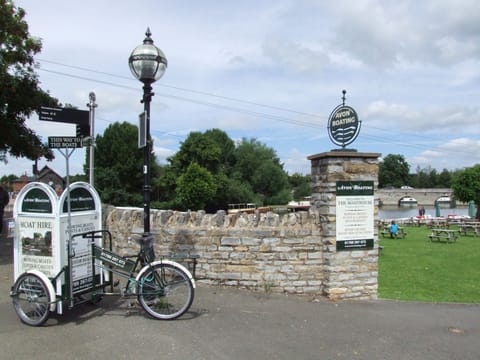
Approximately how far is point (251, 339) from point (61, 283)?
8.42ft

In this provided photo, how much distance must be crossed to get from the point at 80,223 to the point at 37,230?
0.55 meters

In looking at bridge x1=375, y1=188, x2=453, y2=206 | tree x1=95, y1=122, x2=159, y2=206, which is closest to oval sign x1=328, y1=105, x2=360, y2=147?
tree x1=95, y1=122, x2=159, y2=206

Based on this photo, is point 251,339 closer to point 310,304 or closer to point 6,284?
point 310,304

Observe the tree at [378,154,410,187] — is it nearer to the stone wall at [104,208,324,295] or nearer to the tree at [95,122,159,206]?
the tree at [95,122,159,206]

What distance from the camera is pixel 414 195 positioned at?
9256cm

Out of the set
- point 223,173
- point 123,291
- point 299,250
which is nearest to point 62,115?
point 123,291

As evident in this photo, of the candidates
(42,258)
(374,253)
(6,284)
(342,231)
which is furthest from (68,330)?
(374,253)

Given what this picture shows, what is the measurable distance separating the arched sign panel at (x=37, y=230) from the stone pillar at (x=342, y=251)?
416cm

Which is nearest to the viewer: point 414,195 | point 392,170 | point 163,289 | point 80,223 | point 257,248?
point 163,289

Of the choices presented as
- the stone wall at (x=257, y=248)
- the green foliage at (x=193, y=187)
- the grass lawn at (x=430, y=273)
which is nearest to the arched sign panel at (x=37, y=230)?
the stone wall at (x=257, y=248)

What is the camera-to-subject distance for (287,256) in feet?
23.4

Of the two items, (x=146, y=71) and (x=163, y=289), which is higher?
(x=146, y=71)

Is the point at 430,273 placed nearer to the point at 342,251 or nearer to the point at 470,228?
the point at 342,251

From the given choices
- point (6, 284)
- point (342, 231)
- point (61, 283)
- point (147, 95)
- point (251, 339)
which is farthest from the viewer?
point (6, 284)
